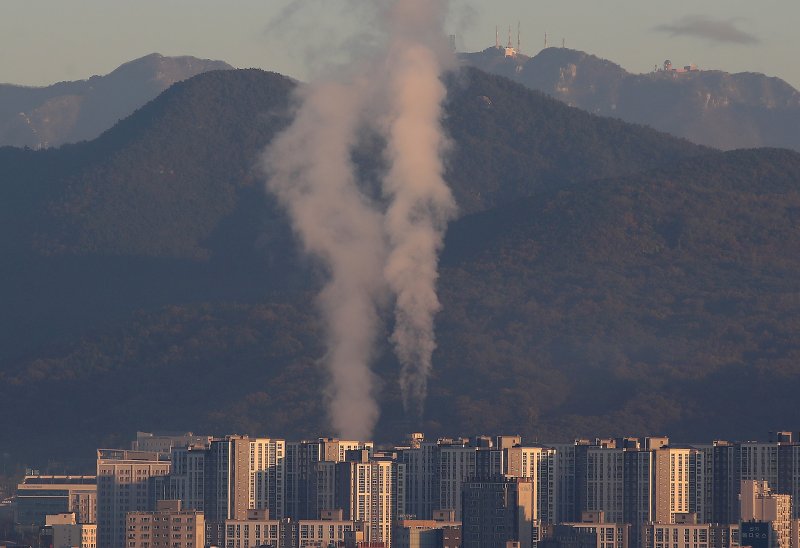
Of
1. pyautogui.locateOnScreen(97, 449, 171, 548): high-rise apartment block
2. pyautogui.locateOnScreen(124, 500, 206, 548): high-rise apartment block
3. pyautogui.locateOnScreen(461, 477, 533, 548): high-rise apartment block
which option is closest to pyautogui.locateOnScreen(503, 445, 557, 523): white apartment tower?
pyautogui.locateOnScreen(97, 449, 171, 548): high-rise apartment block

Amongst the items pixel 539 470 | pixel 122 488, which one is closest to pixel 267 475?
pixel 122 488

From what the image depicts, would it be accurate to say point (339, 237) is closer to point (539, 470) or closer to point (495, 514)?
point (539, 470)

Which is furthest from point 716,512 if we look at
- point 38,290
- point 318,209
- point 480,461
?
point 38,290

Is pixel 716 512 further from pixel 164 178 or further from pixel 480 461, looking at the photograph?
pixel 164 178

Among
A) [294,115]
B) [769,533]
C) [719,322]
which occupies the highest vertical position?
[294,115]

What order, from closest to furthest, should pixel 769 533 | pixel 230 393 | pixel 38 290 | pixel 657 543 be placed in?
pixel 769 533, pixel 657 543, pixel 230 393, pixel 38 290

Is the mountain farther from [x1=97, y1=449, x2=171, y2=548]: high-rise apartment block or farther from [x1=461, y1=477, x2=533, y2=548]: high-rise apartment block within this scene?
[x1=461, y1=477, x2=533, y2=548]: high-rise apartment block
